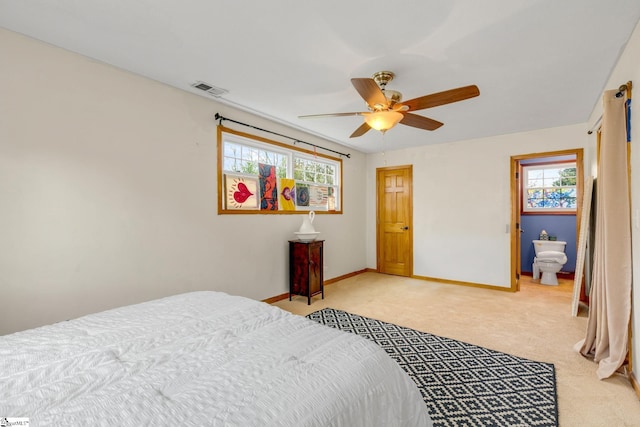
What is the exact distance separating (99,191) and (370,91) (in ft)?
7.65

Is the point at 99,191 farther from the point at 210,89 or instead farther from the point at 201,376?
the point at 201,376

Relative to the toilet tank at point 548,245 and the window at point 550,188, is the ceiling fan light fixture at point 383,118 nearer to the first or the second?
the toilet tank at point 548,245

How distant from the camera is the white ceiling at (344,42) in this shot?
1818 mm

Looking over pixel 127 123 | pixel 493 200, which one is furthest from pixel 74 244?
pixel 493 200

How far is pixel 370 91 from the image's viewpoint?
224 centimetres

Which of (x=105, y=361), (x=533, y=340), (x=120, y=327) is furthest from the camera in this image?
(x=533, y=340)

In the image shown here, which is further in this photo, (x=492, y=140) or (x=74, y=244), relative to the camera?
(x=492, y=140)

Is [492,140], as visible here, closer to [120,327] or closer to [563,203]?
[563,203]

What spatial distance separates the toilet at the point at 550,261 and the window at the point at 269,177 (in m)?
3.74

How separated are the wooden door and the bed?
4.41m

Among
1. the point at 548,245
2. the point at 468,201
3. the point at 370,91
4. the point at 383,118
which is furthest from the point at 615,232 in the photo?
the point at 548,245

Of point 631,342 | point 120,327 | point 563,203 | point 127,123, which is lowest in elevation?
point 631,342

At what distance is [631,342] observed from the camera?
2162 mm

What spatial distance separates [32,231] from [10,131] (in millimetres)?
705
